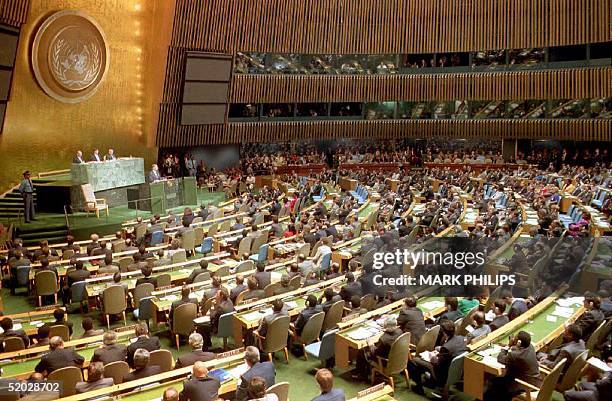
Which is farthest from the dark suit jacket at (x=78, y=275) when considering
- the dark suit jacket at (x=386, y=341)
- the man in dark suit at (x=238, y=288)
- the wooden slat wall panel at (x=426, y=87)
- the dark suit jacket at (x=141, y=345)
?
the wooden slat wall panel at (x=426, y=87)

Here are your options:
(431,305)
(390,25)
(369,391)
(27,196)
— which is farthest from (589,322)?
(390,25)

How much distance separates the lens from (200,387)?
540cm

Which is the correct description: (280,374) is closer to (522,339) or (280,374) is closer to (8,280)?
(522,339)

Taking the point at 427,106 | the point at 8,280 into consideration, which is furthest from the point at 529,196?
the point at 8,280

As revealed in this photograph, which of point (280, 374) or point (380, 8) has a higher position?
point (380, 8)

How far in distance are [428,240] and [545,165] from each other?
16.6 metres

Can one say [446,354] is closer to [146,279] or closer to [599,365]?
[599,365]

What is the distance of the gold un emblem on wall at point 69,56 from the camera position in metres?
17.0

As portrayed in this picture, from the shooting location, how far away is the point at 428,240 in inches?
484

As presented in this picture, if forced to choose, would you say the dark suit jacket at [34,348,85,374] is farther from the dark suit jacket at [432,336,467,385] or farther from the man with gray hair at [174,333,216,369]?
the dark suit jacket at [432,336,467,385]

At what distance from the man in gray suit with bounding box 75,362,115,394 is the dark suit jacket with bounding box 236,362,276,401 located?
4.18 ft

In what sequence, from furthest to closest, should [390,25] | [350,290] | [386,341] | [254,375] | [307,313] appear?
1. [390,25]
2. [350,290]
3. [307,313]
4. [386,341]
5. [254,375]

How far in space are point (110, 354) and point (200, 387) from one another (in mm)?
1597

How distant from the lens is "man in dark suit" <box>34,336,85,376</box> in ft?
20.4
